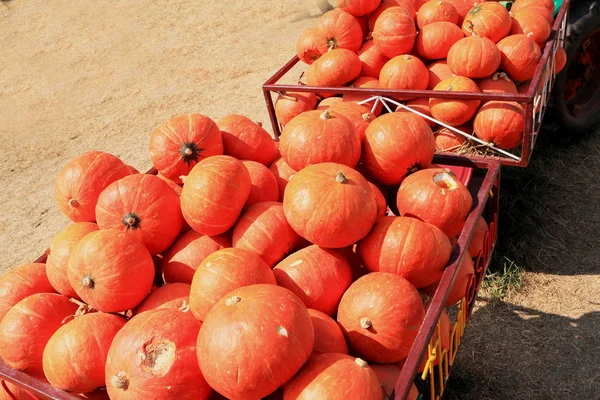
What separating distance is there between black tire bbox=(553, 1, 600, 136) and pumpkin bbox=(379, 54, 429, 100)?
1383mm

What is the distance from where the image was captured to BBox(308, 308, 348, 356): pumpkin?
193 cm

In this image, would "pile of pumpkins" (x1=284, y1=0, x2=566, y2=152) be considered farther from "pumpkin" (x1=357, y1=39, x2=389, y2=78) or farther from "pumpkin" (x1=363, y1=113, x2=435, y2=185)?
"pumpkin" (x1=363, y1=113, x2=435, y2=185)

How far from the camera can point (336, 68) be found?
3953 mm

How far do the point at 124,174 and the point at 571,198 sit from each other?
3441 mm

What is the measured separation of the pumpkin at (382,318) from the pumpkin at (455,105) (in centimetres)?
187

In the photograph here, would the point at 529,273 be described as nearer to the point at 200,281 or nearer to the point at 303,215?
the point at 303,215

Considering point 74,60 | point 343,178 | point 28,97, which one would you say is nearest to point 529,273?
point 343,178

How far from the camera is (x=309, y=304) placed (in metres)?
2.14

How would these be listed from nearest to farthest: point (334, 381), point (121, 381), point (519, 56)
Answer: point (334, 381) < point (121, 381) < point (519, 56)

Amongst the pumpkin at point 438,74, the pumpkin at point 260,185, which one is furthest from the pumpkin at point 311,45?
the pumpkin at point 260,185

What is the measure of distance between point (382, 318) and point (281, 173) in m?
1.07

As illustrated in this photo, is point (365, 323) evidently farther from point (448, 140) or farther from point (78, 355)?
point (448, 140)

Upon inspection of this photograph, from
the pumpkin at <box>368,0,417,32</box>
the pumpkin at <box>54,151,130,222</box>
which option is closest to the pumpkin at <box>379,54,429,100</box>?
the pumpkin at <box>368,0,417,32</box>

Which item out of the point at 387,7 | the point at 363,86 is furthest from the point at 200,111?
the point at 363,86
